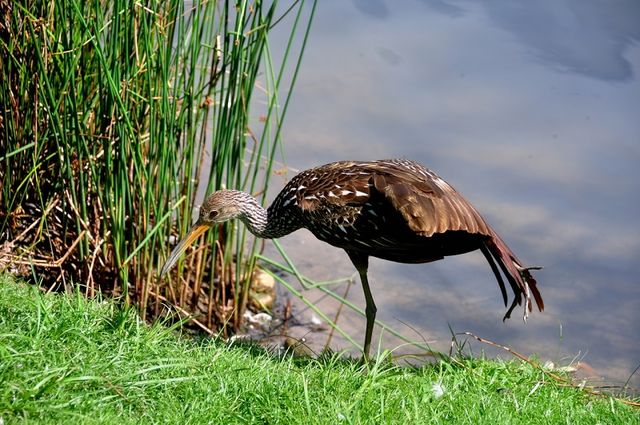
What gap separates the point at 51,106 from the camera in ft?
16.7

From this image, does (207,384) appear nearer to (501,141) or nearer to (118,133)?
(118,133)

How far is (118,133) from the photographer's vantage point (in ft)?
17.2

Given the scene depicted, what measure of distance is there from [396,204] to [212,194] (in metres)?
1.29

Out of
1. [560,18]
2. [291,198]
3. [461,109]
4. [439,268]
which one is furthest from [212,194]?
[560,18]

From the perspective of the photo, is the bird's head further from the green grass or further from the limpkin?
the green grass

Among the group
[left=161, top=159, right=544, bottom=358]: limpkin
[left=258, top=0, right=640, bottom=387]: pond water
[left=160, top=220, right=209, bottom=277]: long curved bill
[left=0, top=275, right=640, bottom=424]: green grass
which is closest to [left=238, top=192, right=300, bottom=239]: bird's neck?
[left=161, top=159, right=544, bottom=358]: limpkin

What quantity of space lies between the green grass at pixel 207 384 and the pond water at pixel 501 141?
1505mm

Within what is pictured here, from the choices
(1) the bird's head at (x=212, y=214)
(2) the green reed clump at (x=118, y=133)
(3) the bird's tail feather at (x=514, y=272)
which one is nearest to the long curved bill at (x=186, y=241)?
(1) the bird's head at (x=212, y=214)

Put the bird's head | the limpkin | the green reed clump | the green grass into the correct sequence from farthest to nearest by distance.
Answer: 1. the bird's head
2. the green reed clump
3. the limpkin
4. the green grass

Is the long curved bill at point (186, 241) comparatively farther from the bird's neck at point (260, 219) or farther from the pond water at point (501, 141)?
the pond water at point (501, 141)

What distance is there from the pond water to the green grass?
1.51 metres

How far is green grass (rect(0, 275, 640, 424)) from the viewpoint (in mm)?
3406

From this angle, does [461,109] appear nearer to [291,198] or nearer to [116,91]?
[291,198]

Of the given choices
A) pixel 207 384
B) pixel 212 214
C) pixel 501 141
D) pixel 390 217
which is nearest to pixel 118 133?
pixel 212 214
